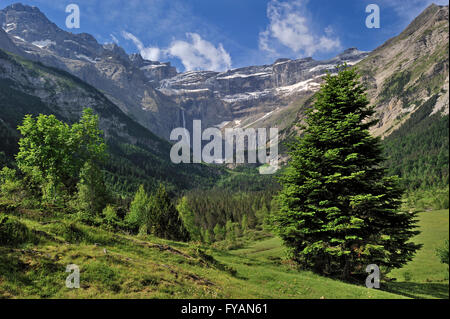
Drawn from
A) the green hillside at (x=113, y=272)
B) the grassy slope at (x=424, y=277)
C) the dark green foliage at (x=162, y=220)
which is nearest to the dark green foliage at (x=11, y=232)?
the green hillside at (x=113, y=272)

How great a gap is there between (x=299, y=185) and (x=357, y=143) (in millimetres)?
6077

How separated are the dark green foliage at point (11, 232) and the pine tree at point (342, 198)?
18611 mm

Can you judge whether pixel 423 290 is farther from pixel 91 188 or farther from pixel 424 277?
pixel 91 188

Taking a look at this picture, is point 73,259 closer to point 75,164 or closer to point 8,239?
point 8,239

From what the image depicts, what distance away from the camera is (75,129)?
26719 mm

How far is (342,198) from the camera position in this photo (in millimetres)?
19312

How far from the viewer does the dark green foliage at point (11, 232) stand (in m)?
10.8

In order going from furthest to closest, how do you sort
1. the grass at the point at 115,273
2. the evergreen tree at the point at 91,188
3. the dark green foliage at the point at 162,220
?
the dark green foliage at the point at 162,220, the evergreen tree at the point at 91,188, the grass at the point at 115,273

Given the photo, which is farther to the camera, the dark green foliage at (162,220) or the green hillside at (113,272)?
the dark green foliage at (162,220)

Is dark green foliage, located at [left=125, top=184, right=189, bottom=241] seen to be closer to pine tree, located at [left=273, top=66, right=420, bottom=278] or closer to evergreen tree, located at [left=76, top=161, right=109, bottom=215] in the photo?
evergreen tree, located at [left=76, top=161, right=109, bottom=215]

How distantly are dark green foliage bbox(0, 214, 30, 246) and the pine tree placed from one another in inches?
733

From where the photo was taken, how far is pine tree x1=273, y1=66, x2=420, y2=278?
62.4ft

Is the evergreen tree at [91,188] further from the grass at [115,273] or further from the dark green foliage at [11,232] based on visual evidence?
the dark green foliage at [11,232]
